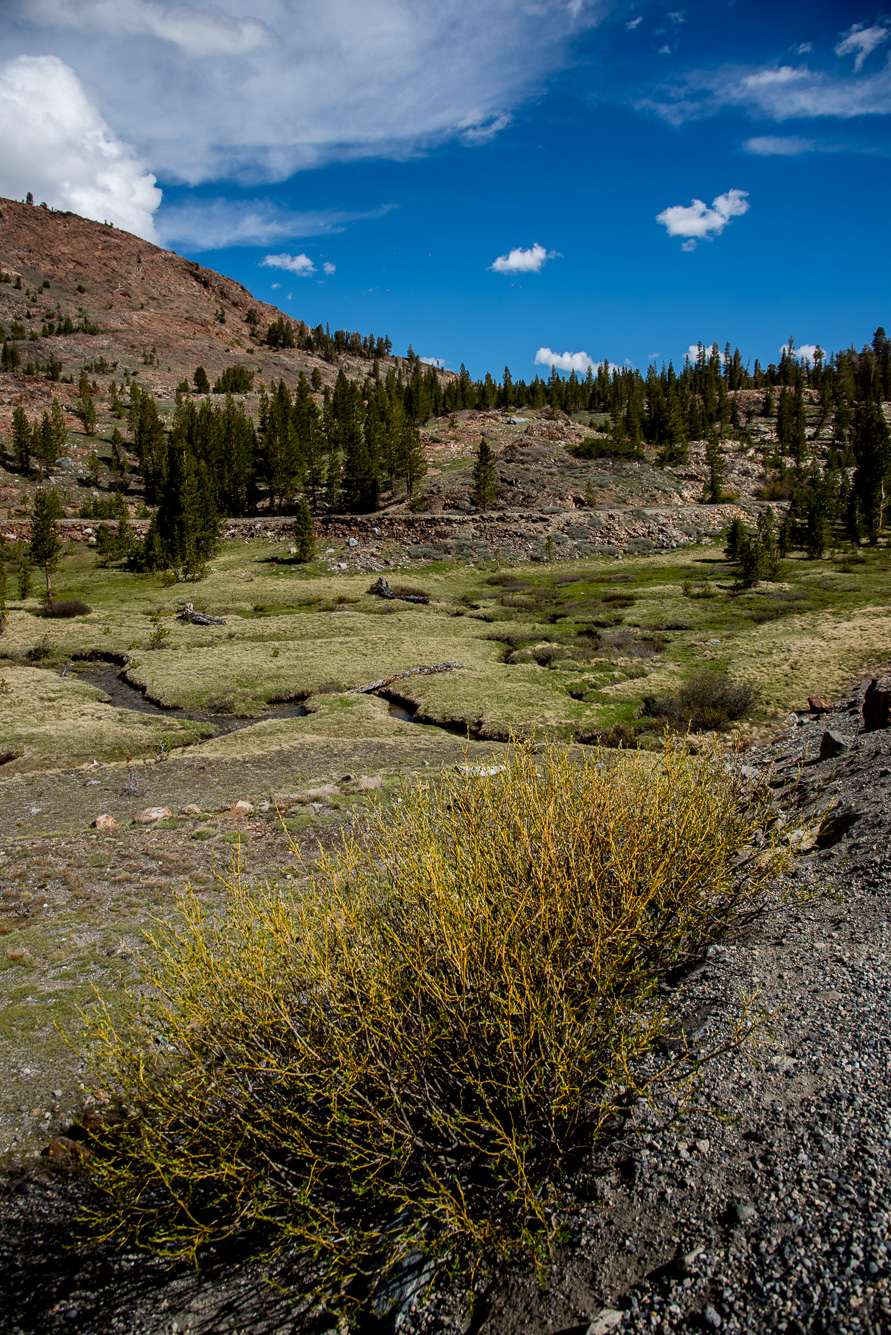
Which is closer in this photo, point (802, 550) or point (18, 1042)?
point (18, 1042)

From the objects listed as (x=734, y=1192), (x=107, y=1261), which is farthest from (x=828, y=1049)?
(x=107, y=1261)

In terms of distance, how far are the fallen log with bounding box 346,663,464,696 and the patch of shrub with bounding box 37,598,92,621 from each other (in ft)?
80.1

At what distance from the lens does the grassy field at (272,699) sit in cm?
905

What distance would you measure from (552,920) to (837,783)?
26.4 feet

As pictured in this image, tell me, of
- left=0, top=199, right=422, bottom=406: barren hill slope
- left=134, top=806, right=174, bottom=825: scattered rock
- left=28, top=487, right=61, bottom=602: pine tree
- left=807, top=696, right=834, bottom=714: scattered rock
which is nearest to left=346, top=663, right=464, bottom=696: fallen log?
left=134, top=806, right=174, bottom=825: scattered rock

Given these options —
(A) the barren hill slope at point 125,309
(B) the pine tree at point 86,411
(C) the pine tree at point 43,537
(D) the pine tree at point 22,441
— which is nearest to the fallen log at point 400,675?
(C) the pine tree at point 43,537

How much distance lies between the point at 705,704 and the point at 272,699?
16045 mm

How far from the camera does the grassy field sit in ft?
29.7

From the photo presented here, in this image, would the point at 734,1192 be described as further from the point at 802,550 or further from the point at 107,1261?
the point at 802,550

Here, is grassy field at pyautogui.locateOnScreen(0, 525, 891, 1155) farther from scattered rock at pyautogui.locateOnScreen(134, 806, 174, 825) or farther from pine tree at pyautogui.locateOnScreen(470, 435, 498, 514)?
pine tree at pyautogui.locateOnScreen(470, 435, 498, 514)

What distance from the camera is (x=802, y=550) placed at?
201 ft

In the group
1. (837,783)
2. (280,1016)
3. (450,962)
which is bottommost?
(837,783)

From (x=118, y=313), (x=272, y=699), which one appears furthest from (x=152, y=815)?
(x=118, y=313)

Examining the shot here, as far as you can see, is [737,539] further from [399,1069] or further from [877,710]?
[399,1069]
